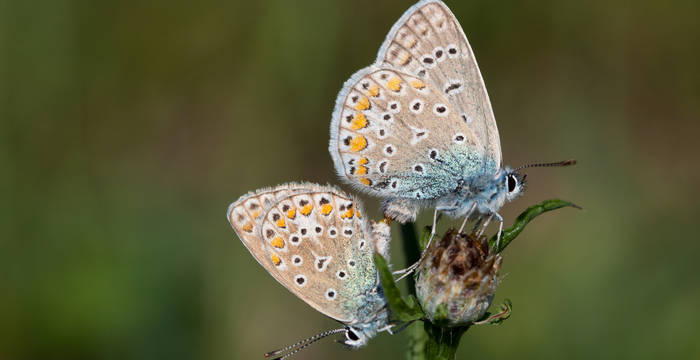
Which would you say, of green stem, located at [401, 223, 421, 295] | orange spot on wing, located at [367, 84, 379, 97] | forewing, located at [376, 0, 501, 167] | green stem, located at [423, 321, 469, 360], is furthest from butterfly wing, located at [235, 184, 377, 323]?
forewing, located at [376, 0, 501, 167]

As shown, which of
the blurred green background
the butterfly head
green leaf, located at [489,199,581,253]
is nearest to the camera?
green leaf, located at [489,199,581,253]

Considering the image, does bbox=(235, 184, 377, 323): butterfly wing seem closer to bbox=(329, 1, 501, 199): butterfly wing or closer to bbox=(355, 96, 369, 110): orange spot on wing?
bbox=(329, 1, 501, 199): butterfly wing

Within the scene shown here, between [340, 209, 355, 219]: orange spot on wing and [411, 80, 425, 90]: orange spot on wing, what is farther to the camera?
[411, 80, 425, 90]: orange spot on wing

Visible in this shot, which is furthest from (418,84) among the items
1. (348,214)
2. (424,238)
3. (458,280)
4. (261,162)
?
(261,162)

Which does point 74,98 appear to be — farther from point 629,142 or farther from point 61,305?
point 629,142

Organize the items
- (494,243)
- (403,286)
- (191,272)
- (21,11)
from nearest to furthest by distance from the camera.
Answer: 1. (494,243)
2. (403,286)
3. (191,272)
4. (21,11)

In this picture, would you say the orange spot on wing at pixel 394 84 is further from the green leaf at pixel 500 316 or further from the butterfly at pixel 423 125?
the green leaf at pixel 500 316

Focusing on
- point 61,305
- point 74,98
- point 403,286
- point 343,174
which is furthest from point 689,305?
point 74,98
